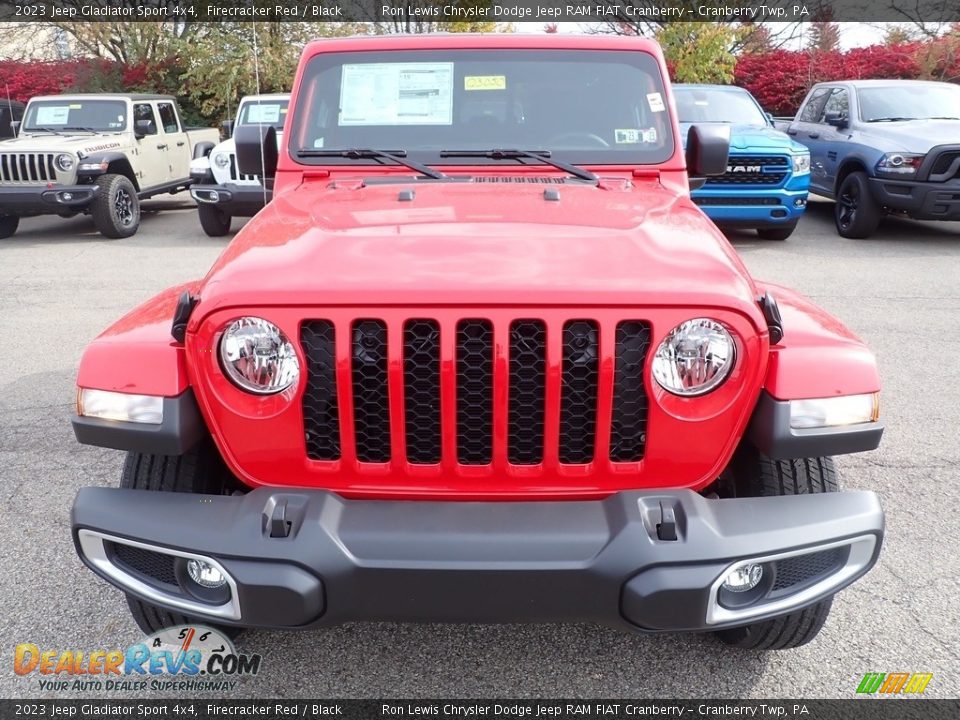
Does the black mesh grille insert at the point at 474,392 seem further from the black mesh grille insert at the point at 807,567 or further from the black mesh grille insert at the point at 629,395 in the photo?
the black mesh grille insert at the point at 807,567

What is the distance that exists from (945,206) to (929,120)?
4.54 ft

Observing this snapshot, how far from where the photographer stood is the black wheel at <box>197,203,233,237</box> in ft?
33.3

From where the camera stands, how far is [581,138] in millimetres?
3115

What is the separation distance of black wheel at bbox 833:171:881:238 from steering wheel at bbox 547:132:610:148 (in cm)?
755

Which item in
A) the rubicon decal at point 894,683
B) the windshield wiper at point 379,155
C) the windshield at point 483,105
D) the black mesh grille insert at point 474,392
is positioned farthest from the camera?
the windshield at point 483,105

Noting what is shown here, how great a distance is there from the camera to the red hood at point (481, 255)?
1.83 m

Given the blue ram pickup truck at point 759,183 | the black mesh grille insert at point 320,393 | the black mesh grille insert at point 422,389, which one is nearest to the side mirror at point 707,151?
the black mesh grille insert at point 422,389

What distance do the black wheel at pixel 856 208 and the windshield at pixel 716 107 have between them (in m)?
1.28

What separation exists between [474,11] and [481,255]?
2015 cm

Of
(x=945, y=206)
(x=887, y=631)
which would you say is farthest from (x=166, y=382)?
(x=945, y=206)

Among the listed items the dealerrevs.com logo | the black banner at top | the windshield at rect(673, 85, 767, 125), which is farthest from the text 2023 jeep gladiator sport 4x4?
the black banner at top

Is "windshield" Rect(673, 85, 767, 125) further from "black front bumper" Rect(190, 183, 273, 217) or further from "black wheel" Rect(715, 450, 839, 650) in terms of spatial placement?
"black wheel" Rect(715, 450, 839, 650)

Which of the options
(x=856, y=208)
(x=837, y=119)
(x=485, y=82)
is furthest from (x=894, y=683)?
(x=837, y=119)

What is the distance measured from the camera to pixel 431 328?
1.87 meters
